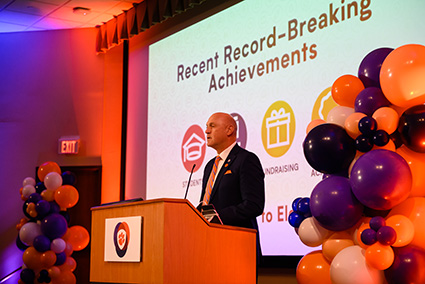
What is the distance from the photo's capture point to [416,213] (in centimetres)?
278

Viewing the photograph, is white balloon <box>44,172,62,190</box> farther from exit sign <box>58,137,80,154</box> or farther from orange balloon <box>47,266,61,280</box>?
exit sign <box>58,137,80,154</box>

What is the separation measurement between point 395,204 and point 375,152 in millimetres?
267

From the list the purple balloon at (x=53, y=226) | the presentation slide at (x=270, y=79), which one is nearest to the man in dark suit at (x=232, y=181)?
the presentation slide at (x=270, y=79)

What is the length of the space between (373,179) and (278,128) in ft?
7.80

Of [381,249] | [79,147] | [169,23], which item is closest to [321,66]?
[381,249]

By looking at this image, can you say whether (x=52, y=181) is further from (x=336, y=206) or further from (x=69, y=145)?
(x=336, y=206)

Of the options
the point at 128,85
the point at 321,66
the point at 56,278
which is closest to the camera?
the point at 321,66

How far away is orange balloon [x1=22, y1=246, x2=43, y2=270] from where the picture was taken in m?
6.43

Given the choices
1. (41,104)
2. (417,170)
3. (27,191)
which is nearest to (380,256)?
(417,170)

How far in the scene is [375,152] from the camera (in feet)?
9.21

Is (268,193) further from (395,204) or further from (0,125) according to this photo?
(0,125)

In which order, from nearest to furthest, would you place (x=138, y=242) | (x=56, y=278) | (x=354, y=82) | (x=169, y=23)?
(x=138, y=242), (x=354, y=82), (x=56, y=278), (x=169, y=23)

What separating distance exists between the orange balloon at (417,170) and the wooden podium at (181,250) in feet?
3.14

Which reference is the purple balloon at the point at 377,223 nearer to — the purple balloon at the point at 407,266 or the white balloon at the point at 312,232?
the purple balloon at the point at 407,266
